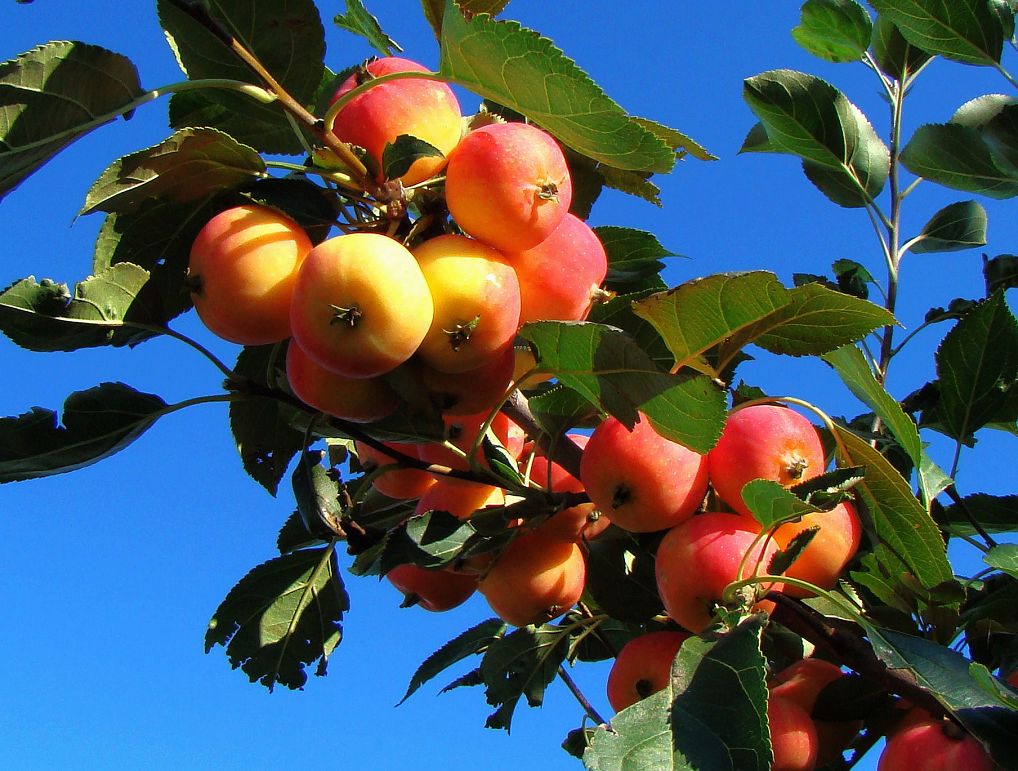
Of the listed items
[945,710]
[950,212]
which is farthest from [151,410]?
[950,212]

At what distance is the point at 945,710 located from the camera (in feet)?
4.94

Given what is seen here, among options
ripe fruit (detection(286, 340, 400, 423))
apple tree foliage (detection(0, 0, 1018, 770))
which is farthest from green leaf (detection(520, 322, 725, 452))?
ripe fruit (detection(286, 340, 400, 423))

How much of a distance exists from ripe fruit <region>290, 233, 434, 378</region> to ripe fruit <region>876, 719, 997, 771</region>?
3.49ft

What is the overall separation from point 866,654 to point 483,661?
0.86 meters

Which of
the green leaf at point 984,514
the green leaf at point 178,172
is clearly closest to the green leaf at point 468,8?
the green leaf at point 178,172

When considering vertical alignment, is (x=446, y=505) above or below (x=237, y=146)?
below

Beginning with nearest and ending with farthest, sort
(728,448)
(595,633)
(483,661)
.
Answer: (728,448)
(483,661)
(595,633)

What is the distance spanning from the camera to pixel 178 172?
5.15 feet

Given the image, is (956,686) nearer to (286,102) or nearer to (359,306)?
(359,306)

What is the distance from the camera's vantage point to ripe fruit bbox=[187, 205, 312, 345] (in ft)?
4.76

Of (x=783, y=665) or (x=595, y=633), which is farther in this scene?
(x=595, y=633)

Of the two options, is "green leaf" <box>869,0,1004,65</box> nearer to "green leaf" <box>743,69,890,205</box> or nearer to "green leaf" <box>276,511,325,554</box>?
"green leaf" <box>743,69,890,205</box>

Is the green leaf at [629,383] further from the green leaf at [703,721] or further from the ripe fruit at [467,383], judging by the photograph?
the green leaf at [703,721]

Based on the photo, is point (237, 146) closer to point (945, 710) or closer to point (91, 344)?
point (91, 344)
